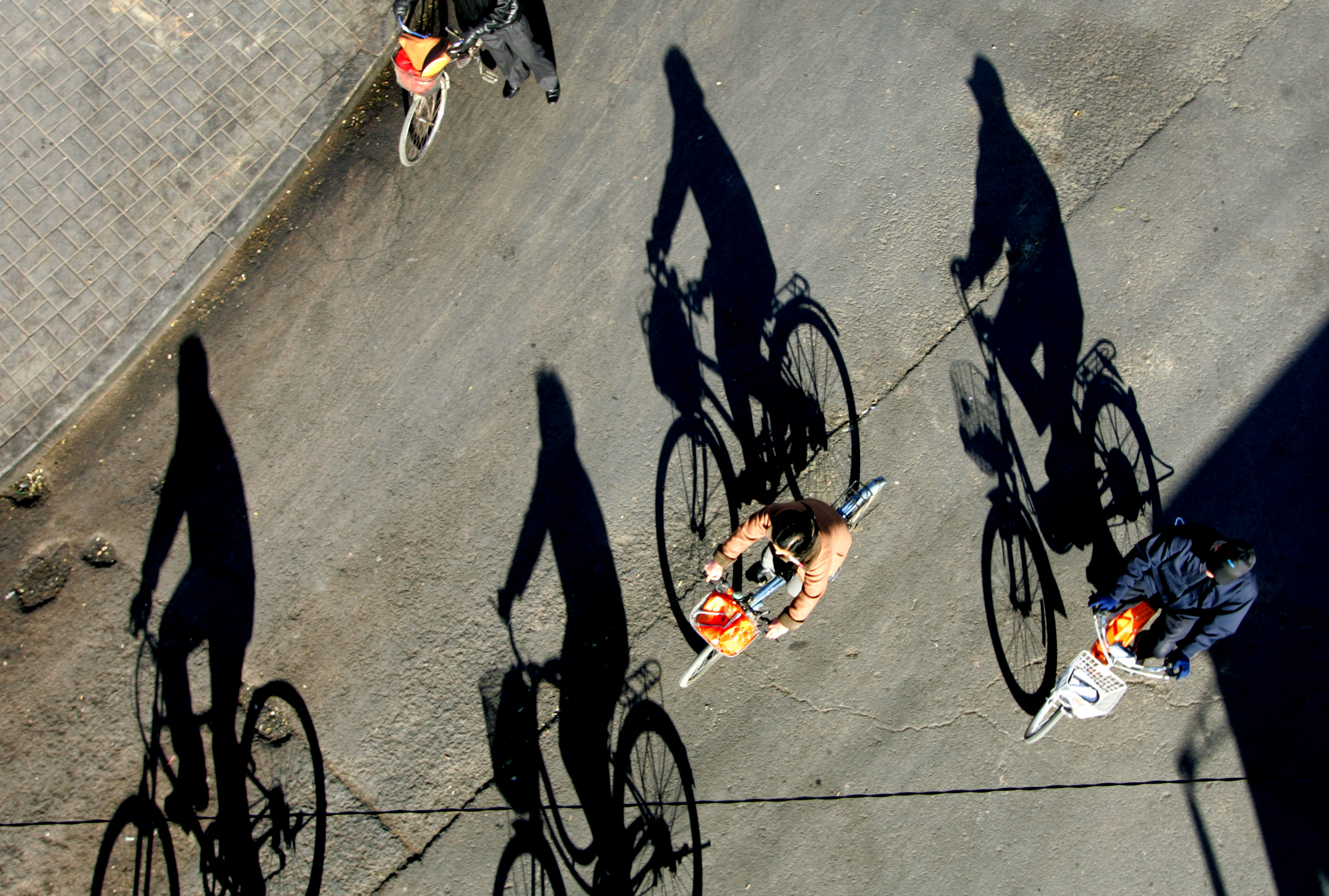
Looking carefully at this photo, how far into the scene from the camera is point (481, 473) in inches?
264

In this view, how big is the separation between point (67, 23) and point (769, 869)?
10.1 meters

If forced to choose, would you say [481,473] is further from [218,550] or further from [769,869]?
[769,869]

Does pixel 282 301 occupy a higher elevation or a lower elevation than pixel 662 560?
higher

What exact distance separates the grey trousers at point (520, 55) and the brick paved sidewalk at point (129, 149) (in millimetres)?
1362

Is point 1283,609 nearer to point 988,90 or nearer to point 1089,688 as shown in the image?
point 1089,688

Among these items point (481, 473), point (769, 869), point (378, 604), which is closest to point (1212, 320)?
point (769, 869)

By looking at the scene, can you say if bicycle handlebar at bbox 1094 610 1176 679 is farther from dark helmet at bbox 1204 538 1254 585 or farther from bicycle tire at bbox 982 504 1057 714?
dark helmet at bbox 1204 538 1254 585

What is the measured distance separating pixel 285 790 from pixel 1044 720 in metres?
6.33

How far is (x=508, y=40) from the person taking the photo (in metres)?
6.83

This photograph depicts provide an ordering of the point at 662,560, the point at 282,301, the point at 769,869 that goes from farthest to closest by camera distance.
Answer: the point at 282,301 < the point at 662,560 < the point at 769,869

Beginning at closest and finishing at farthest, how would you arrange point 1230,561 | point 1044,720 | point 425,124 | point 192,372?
point 1230,561
point 1044,720
point 192,372
point 425,124

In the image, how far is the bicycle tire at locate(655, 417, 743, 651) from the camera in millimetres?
6555

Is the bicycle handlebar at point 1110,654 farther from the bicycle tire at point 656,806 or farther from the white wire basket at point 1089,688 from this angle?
the bicycle tire at point 656,806

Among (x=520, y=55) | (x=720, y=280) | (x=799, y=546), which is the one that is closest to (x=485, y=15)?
(x=520, y=55)
